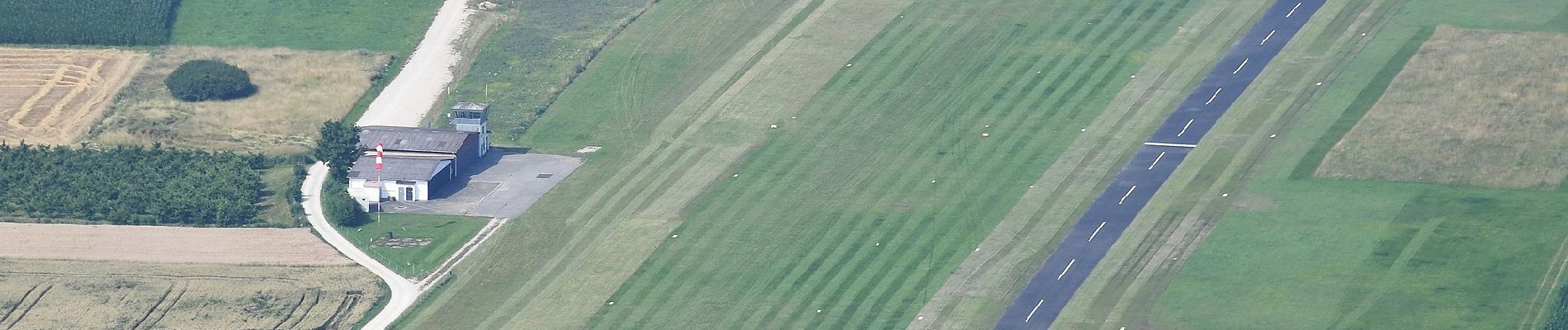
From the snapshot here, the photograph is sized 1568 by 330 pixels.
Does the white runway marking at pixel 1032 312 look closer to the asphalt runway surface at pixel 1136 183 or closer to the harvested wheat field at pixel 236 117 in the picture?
the asphalt runway surface at pixel 1136 183

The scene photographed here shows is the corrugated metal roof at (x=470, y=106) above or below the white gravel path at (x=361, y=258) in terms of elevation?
above

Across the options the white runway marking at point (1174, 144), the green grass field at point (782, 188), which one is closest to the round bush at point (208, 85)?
the green grass field at point (782, 188)

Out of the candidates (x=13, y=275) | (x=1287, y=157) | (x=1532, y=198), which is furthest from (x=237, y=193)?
(x=1532, y=198)

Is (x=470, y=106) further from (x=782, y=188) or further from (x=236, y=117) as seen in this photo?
(x=782, y=188)

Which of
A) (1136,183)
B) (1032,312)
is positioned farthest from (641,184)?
(1136,183)

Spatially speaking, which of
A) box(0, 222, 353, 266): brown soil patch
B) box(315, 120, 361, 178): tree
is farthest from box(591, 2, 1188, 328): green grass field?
box(315, 120, 361, 178): tree

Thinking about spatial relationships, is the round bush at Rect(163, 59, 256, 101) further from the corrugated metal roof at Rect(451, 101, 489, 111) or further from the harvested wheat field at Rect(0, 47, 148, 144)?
the corrugated metal roof at Rect(451, 101, 489, 111)

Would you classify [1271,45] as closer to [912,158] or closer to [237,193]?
[912,158]
